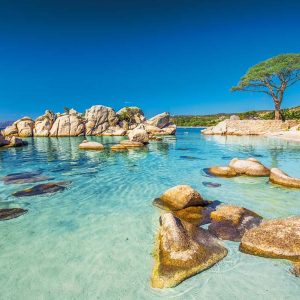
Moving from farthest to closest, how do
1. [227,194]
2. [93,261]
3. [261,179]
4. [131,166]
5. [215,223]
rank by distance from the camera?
[131,166], [261,179], [227,194], [215,223], [93,261]

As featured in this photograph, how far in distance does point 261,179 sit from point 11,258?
34.3ft

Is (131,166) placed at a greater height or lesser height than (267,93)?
lesser

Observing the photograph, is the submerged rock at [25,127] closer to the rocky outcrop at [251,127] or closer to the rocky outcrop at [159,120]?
the rocky outcrop at [159,120]

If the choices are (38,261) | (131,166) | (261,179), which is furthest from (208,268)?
(131,166)

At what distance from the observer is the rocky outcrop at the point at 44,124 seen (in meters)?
56.5

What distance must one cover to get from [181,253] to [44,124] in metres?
58.9

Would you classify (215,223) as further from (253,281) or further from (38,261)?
(38,261)

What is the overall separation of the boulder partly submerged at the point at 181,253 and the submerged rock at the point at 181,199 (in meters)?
1.95

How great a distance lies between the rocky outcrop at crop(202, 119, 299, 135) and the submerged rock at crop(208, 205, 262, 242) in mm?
48215

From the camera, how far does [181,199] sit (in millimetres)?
7684

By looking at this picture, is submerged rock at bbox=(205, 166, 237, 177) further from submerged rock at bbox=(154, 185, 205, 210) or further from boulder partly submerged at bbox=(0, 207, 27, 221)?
boulder partly submerged at bbox=(0, 207, 27, 221)

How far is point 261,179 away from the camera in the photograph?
38.3ft

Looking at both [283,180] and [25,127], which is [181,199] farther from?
[25,127]

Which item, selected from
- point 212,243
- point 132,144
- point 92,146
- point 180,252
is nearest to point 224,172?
point 212,243
